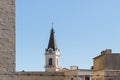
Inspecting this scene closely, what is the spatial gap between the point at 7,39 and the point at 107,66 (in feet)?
87.5

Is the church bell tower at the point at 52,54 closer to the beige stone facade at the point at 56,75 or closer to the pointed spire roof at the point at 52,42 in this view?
the pointed spire roof at the point at 52,42

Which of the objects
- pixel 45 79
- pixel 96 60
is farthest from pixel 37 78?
pixel 96 60

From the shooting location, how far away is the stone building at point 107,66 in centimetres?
3061

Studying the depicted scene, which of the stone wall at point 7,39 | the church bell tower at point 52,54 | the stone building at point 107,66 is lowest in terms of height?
the stone wall at point 7,39

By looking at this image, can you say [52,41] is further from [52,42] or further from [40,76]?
[40,76]

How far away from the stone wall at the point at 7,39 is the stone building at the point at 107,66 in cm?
2494

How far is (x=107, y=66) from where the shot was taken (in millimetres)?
31594

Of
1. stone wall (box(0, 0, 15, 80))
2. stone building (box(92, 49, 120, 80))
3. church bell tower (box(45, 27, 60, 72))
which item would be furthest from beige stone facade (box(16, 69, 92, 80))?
church bell tower (box(45, 27, 60, 72))

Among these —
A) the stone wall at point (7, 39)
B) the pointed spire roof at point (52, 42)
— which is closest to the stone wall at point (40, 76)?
the stone wall at point (7, 39)

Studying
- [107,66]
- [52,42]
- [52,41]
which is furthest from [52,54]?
[107,66]

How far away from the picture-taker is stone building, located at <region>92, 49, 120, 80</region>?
3061 cm

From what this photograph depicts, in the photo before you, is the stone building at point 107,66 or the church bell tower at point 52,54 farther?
the church bell tower at point 52,54

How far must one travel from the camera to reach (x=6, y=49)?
534 centimetres

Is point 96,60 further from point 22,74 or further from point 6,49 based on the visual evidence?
point 6,49
